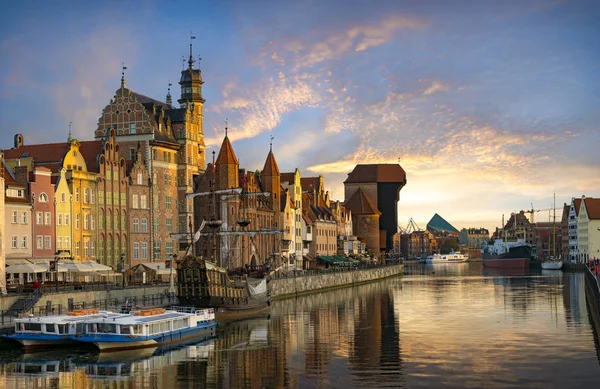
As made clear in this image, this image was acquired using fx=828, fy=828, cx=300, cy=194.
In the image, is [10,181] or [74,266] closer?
[74,266]

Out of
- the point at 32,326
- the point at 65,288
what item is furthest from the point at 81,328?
the point at 65,288

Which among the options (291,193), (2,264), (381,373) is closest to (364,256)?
(291,193)

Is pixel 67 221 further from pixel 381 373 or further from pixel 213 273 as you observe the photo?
pixel 381 373

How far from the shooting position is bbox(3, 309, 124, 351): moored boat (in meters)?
55.6

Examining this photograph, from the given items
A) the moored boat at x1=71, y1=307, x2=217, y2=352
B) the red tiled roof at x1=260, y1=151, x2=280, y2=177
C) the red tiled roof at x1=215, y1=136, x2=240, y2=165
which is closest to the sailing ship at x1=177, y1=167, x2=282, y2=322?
the moored boat at x1=71, y1=307, x2=217, y2=352

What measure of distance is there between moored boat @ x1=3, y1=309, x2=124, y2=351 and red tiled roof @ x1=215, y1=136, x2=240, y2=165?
2300 inches

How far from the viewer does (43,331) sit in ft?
184

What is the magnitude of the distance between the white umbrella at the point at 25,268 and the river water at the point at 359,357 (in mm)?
18009

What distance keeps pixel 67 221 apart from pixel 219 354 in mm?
37312

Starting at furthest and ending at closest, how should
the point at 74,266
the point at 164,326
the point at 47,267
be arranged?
1. the point at 47,267
2. the point at 74,266
3. the point at 164,326

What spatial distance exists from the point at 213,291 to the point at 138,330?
19.4m

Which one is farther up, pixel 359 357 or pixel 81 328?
pixel 81 328

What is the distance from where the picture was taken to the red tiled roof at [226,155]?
113688 millimetres

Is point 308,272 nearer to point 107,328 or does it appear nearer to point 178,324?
point 178,324
